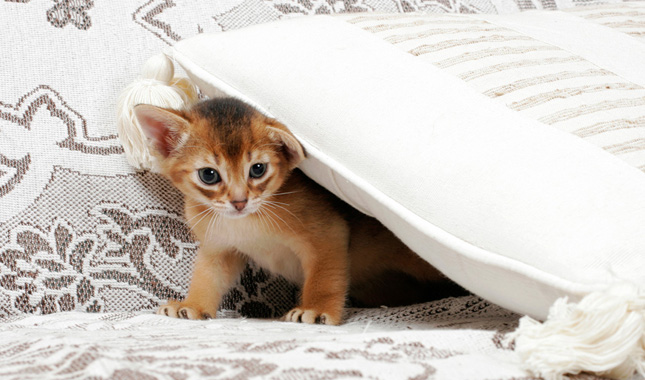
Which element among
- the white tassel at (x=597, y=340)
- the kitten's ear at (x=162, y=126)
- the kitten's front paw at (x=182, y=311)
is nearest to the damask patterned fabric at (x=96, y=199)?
the kitten's front paw at (x=182, y=311)

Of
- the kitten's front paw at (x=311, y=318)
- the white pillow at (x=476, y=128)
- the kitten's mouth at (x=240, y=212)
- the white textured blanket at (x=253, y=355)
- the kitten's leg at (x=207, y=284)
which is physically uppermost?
the white pillow at (x=476, y=128)

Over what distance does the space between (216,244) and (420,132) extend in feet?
1.61

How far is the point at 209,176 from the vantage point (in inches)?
41.4

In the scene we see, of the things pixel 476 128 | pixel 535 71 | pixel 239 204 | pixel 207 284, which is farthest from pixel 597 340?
pixel 207 284

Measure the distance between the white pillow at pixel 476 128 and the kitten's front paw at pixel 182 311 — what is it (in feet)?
1.00

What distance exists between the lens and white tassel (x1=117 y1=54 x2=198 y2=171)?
1.14m

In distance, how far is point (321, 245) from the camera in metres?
1.13

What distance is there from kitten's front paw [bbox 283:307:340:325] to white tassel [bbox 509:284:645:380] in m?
0.43

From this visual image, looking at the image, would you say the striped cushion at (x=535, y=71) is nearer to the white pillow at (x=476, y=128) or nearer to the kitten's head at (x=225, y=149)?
the white pillow at (x=476, y=128)

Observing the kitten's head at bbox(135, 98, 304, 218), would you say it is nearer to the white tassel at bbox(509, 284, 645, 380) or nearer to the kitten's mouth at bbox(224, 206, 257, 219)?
the kitten's mouth at bbox(224, 206, 257, 219)

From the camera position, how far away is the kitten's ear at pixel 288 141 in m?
0.98


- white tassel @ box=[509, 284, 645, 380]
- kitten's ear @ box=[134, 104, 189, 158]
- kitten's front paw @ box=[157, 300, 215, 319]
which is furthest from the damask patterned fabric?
white tassel @ box=[509, 284, 645, 380]

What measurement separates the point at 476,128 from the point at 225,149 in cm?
40

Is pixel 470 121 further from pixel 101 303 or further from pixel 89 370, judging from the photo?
pixel 101 303
